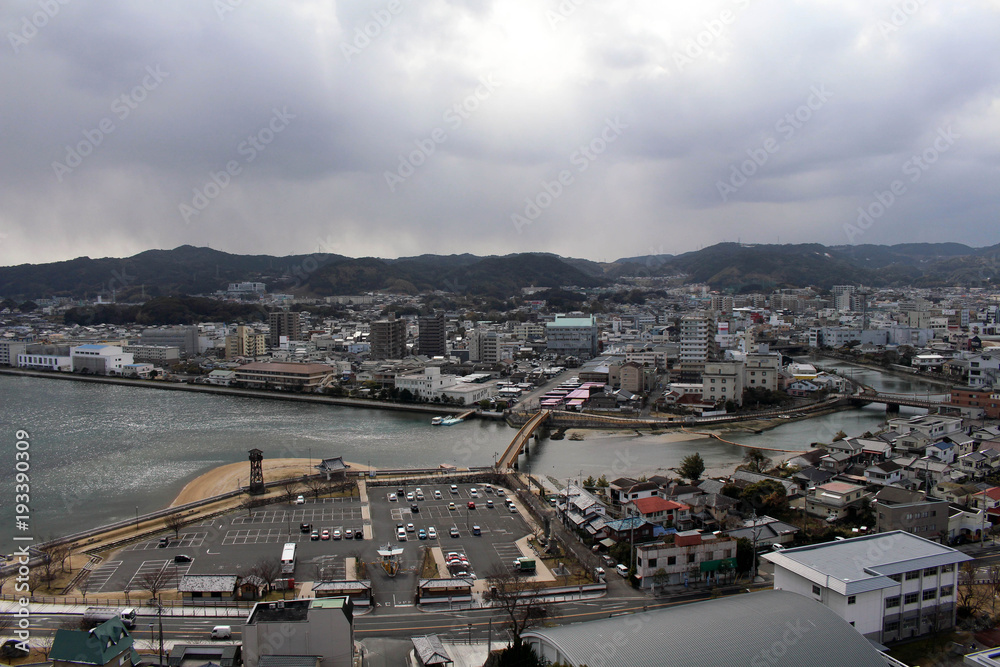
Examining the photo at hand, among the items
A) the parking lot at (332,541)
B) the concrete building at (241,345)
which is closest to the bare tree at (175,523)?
the parking lot at (332,541)

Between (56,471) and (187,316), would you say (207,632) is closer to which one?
(56,471)

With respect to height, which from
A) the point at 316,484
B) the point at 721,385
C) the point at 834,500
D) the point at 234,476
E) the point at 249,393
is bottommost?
the point at 249,393

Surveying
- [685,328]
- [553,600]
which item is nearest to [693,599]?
[553,600]

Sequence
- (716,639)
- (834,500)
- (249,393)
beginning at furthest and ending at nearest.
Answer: (249,393) < (834,500) < (716,639)

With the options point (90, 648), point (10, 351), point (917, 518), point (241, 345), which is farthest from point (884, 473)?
point (10, 351)

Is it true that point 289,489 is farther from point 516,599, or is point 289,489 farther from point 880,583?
point 880,583

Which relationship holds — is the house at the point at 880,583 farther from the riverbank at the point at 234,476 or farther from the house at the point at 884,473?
the riverbank at the point at 234,476
